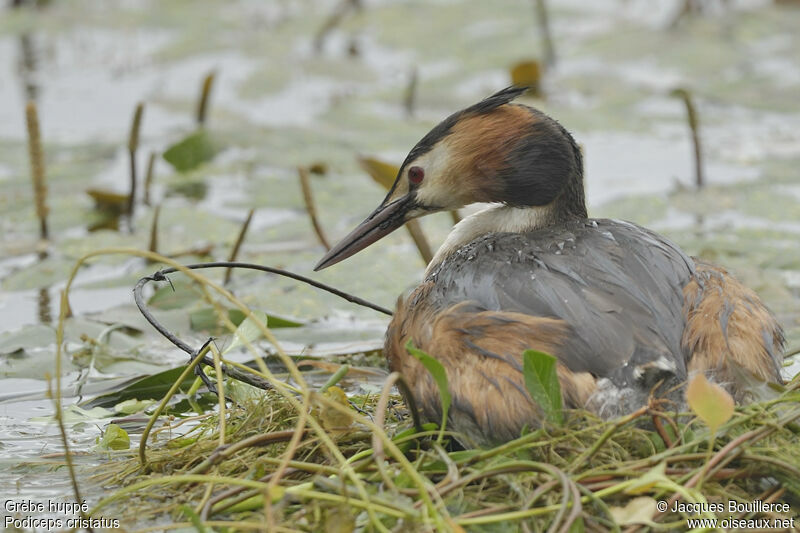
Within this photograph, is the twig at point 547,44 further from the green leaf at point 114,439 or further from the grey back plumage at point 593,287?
the green leaf at point 114,439

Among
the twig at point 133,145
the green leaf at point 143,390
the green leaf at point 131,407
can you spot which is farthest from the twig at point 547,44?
the green leaf at point 131,407

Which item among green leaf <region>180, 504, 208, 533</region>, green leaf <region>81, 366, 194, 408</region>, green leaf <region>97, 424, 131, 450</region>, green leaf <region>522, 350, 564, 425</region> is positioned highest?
green leaf <region>522, 350, 564, 425</region>

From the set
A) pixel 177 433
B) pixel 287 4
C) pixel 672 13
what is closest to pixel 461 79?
pixel 672 13

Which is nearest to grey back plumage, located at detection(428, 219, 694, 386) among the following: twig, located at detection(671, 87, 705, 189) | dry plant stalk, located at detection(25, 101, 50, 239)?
twig, located at detection(671, 87, 705, 189)

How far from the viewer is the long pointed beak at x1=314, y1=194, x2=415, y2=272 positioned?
4043 millimetres

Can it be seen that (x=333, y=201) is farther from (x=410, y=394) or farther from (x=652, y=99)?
(x=410, y=394)

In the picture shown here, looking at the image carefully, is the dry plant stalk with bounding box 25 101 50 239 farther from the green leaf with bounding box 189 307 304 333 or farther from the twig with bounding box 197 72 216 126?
the twig with bounding box 197 72 216 126

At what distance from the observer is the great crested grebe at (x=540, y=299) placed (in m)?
2.98

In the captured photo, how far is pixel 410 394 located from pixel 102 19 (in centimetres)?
871

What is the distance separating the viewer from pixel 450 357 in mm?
3109

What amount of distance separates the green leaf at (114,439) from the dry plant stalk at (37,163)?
200 centimetres

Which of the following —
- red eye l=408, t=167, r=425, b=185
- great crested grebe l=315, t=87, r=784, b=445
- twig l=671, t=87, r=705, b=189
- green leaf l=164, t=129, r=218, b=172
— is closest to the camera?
great crested grebe l=315, t=87, r=784, b=445

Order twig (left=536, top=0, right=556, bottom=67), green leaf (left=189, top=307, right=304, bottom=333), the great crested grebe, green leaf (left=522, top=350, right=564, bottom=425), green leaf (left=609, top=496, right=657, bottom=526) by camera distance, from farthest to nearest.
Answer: twig (left=536, top=0, right=556, bottom=67) → green leaf (left=189, top=307, right=304, bottom=333) → the great crested grebe → green leaf (left=522, top=350, right=564, bottom=425) → green leaf (left=609, top=496, right=657, bottom=526)

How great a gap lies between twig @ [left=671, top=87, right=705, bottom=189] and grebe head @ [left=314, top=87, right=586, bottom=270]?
1773 millimetres
